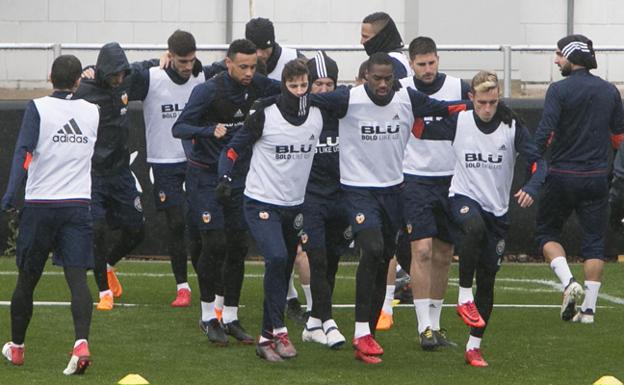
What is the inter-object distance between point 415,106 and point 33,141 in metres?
2.63

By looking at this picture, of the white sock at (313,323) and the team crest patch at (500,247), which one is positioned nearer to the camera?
the team crest patch at (500,247)

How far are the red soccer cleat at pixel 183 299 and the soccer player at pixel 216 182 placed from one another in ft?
5.26

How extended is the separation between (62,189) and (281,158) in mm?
1535

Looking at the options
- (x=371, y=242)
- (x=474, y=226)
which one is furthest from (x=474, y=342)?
(x=371, y=242)

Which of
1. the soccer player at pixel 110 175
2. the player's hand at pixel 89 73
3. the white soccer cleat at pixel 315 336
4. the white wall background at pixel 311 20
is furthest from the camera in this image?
the white wall background at pixel 311 20

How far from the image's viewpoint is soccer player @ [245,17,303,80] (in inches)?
503

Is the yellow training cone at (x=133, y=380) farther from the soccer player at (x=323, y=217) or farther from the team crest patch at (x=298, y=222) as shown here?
the soccer player at (x=323, y=217)

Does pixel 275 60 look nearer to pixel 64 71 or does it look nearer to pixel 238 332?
pixel 238 332

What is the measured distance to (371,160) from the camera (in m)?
11.0

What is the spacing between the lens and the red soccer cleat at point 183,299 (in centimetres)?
1355

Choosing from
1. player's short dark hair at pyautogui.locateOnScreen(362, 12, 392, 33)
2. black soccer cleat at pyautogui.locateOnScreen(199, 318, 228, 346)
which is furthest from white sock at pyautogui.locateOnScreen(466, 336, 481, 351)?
player's short dark hair at pyautogui.locateOnScreen(362, 12, 392, 33)

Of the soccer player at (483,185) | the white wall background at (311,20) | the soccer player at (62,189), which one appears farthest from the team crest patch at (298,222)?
the white wall background at (311,20)

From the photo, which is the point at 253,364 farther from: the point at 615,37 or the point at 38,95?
the point at 615,37

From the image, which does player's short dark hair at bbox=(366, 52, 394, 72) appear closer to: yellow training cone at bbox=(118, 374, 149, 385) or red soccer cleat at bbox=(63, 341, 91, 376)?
red soccer cleat at bbox=(63, 341, 91, 376)
